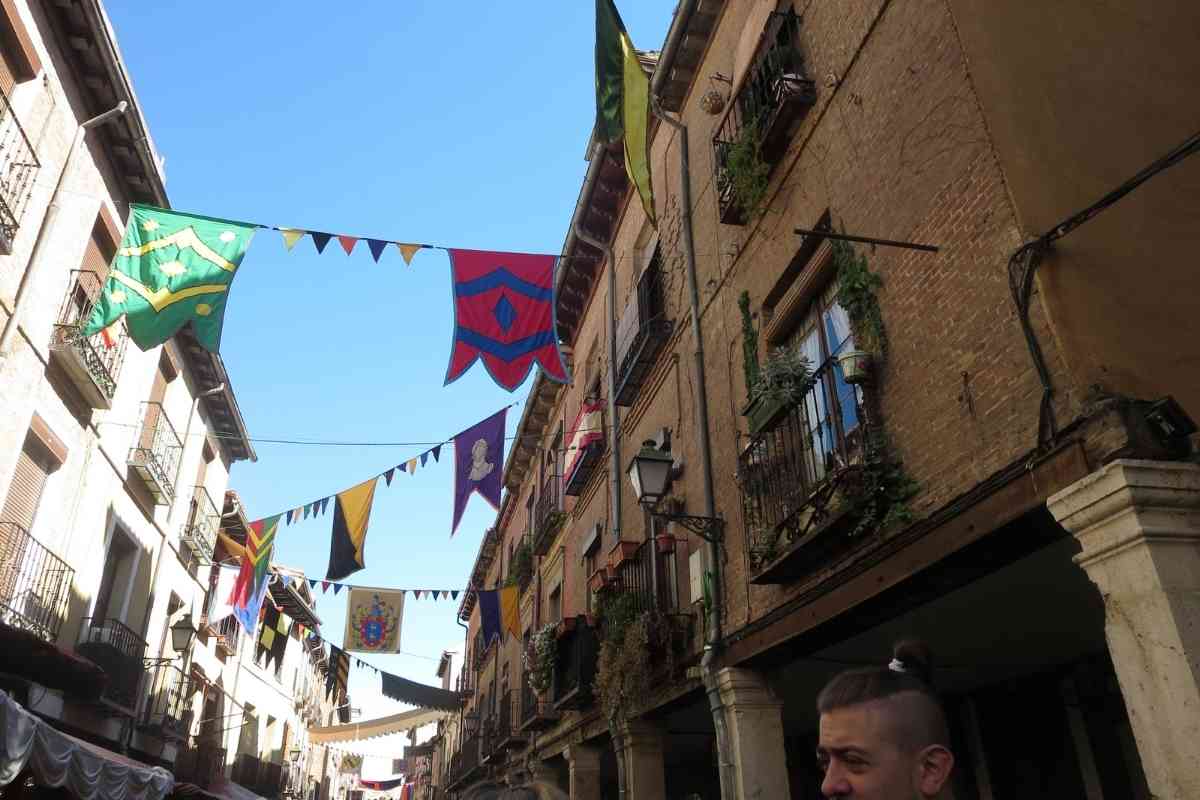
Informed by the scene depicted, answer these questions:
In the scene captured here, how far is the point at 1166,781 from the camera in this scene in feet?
11.1

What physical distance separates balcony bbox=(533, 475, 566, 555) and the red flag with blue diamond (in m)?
6.72

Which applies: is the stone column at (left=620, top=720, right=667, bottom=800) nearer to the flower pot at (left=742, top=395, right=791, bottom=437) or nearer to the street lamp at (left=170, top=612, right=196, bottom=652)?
the flower pot at (left=742, top=395, right=791, bottom=437)

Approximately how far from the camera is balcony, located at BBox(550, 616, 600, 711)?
11.5 metres

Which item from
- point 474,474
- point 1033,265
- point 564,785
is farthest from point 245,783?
point 1033,265

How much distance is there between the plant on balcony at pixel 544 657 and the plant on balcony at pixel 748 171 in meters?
7.44

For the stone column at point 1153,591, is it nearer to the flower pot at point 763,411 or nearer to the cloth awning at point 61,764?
the flower pot at point 763,411

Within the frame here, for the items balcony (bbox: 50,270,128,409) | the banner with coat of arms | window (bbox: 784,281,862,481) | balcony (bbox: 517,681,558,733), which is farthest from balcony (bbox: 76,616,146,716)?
window (bbox: 784,281,862,481)

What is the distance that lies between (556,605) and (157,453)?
8135 mm

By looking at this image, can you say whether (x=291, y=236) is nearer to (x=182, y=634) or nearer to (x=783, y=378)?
(x=783, y=378)

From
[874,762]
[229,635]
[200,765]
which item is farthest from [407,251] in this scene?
[229,635]

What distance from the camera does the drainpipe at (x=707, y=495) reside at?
7.28 meters

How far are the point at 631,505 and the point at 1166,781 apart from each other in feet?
29.4

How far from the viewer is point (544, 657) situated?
13.2 m

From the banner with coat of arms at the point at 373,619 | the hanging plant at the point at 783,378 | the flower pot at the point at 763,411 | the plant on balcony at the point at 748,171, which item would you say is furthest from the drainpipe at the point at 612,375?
the banner with coat of arms at the point at 373,619
